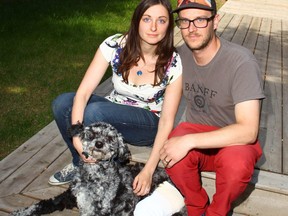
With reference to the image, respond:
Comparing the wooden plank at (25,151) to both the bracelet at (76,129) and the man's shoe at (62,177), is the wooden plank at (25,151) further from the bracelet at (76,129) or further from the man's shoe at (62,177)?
the bracelet at (76,129)

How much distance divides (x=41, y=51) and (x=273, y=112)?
4488mm

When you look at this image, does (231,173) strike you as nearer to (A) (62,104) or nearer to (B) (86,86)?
(B) (86,86)

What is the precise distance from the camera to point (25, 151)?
3854 mm

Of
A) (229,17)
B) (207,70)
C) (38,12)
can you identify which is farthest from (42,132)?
(229,17)

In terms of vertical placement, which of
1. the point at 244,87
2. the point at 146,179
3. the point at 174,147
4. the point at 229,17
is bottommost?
the point at 229,17

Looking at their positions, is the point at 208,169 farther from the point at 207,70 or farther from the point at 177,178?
the point at 207,70

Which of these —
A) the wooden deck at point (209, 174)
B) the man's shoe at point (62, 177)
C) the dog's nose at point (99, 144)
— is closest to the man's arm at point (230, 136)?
the dog's nose at point (99, 144)

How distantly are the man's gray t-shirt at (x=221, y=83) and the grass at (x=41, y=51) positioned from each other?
225 centimetres

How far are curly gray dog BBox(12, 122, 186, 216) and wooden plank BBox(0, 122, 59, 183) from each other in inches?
26.6

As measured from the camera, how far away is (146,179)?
2.96 m

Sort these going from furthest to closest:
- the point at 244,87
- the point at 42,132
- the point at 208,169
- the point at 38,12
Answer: the point at 38,12, the point at 42,132, the point at 208,169, the point at 244,87

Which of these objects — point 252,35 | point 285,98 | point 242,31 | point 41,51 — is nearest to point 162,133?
point 285,98

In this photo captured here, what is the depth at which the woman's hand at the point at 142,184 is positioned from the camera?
116 inches

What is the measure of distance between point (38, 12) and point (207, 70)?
7.58 meters
